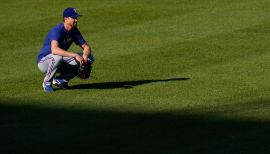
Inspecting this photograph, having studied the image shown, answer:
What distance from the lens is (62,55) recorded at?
13250mm

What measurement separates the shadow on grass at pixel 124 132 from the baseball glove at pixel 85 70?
1.36m

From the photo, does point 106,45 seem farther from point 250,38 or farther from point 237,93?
point 237,93

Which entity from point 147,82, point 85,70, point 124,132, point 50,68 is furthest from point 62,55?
point 124,132

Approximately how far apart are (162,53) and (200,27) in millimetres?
2691

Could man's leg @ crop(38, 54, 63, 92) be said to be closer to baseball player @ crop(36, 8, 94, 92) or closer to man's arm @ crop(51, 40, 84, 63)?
baseball player @ crop(36, 8, 94, 92)

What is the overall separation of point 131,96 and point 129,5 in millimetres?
9017

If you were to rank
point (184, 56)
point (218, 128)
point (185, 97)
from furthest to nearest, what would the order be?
1. point (184, 56)
2. point (185, 97)
3. point (218, 128)

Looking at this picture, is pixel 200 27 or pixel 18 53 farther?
pixel 200 27

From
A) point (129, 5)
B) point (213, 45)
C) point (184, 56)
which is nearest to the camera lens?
point (184, 56)

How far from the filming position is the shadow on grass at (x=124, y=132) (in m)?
9.80

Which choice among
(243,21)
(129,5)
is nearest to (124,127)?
(243,21)

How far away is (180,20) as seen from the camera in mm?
19781

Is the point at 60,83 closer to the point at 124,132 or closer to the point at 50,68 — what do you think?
the point at 50,68

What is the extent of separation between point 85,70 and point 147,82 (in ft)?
3.85
